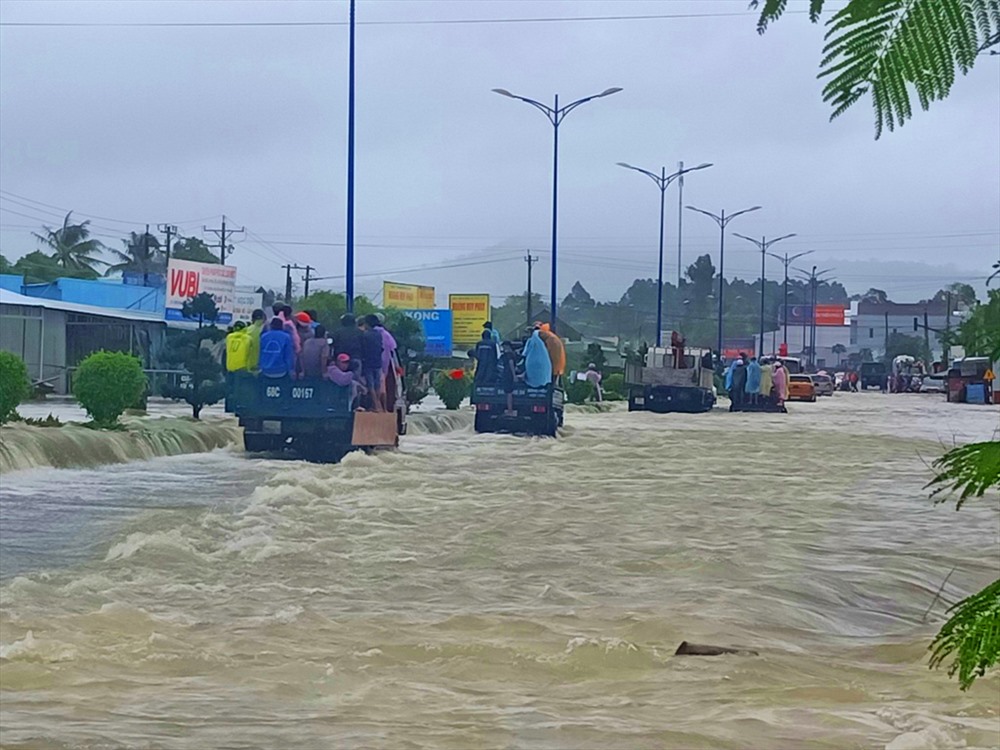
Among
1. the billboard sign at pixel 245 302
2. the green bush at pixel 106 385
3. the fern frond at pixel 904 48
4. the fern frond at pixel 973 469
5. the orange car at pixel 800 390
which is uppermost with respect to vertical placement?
the billboard sign at pixel 245 302

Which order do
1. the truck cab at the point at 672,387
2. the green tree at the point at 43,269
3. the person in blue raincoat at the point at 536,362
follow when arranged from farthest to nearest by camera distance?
the green tree at the point at 43,269
the truck cab at the point at 672,387
the person in blue raincoat at the point at 536,362

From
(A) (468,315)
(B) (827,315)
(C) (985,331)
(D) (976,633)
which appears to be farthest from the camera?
(B) (827,315)

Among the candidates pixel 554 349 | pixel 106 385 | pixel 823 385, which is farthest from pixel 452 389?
pixel 823 385

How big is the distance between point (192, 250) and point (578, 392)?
34.1m

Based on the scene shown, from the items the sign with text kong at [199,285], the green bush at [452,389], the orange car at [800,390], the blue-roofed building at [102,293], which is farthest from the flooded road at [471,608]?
the orange car at [800,390]

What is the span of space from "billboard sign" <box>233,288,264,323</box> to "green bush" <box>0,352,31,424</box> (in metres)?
36.0

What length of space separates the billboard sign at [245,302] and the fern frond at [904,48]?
54142mm

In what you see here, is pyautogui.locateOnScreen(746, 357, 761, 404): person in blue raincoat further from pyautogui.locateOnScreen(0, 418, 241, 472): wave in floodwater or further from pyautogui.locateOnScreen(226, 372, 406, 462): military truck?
pyautogui.locateOnScreen(226, 372, 406, 462): military truck

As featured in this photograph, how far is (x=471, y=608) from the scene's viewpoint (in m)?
10.1

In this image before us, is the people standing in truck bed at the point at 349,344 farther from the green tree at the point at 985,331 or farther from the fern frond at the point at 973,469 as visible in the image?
the fern frond at the point at 973,469

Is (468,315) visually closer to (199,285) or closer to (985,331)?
(199,285)

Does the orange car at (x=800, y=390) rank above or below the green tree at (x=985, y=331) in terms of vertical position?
below

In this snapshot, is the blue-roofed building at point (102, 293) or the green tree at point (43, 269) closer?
the blue-roofed building at point (102, 293)

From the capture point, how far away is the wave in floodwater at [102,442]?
60.0 feet
